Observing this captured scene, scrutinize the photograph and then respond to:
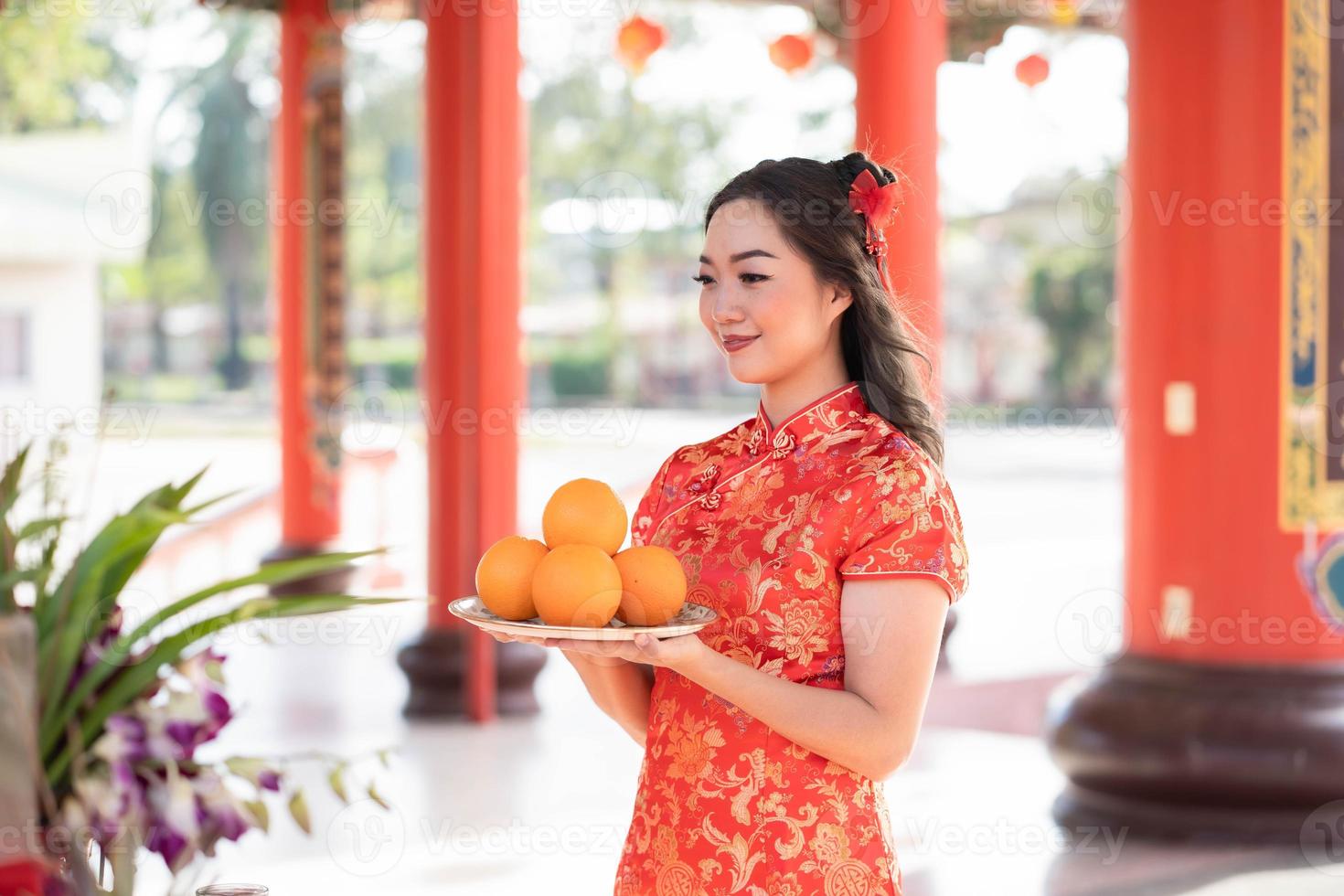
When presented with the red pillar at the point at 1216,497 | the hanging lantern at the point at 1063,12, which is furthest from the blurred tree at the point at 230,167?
the red pillar at the point at 1216,497

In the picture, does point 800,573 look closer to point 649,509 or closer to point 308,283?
point 649,509

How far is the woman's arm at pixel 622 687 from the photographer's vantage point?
5.21 ft

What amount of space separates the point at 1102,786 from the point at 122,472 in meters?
13.9

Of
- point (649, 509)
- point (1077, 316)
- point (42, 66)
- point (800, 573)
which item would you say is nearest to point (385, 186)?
point (42, 66)

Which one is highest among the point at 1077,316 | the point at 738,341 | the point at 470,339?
the point at 1077,316

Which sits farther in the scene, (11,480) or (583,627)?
(583,627)

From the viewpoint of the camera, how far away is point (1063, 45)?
518 inches

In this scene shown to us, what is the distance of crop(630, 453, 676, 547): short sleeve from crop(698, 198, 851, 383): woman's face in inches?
6.1

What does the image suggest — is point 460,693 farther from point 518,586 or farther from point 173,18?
point 173,18

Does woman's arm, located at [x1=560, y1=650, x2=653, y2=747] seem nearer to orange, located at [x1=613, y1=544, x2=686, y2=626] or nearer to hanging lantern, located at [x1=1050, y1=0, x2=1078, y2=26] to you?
orange, located at [x1=613, y1=544, x2=686, y2=626]

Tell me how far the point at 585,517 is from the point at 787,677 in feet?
0.78

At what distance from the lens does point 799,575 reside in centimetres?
149

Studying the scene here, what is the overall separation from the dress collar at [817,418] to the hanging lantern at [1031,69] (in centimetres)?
458

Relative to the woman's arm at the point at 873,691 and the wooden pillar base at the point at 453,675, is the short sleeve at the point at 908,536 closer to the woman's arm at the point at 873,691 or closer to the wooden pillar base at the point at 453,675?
the woman's arm at the point at 873,691
